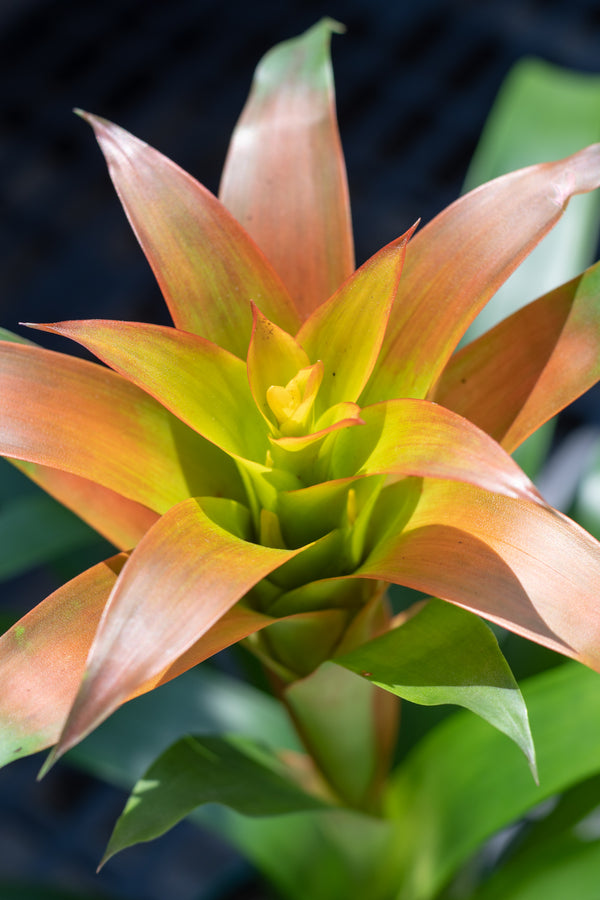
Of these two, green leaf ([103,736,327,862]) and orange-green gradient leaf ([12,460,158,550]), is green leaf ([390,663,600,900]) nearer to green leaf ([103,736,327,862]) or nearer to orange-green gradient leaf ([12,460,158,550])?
green leaf ([103,736,327,862])

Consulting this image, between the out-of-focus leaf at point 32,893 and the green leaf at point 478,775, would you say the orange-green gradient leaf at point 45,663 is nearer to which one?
the green leaf at point 478,775

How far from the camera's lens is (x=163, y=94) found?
155 centimetres

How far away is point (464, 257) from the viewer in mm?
439

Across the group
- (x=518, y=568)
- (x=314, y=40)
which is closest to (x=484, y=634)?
(x=518, y=568)

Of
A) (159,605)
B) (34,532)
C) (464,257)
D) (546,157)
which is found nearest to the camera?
(159,605)

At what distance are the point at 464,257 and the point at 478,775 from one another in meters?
0.38


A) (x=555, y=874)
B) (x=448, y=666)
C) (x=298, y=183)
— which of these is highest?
(x=298, y=183)

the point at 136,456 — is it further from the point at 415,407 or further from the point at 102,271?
the point at 102,271

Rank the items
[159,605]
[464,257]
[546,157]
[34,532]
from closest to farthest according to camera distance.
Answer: [159,605] → [464,257] → [34,532] → [546,157]

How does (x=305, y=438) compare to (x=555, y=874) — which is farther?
(x=555, y=874)

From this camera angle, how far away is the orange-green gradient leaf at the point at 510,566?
1.22 ft

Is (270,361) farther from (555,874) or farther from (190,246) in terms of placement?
(555,874)

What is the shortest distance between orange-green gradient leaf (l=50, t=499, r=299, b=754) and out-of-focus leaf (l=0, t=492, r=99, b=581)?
0.24m

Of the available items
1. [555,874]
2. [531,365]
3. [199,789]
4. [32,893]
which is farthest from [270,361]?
[32,893]
